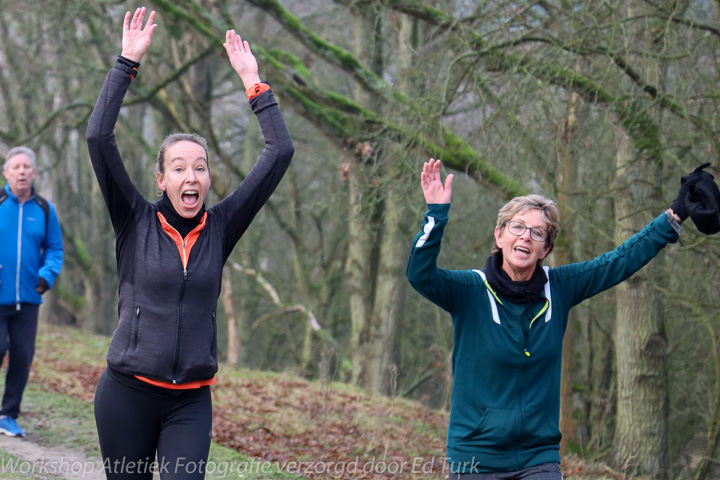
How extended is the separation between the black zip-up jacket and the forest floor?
2.87m

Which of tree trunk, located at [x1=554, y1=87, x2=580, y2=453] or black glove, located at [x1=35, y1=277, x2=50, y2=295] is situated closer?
black glove, located at [x1=35, y1=277, x2=50, y2=295]

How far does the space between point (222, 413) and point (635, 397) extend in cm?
429

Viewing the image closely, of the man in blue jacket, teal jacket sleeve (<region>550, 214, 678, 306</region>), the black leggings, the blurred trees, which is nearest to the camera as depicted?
the black leggings

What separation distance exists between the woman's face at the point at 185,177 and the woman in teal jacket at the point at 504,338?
948 mm

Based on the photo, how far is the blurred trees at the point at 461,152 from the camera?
7.62 meters

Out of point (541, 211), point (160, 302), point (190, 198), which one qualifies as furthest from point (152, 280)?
point (541, 211)

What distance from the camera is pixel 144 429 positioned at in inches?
127

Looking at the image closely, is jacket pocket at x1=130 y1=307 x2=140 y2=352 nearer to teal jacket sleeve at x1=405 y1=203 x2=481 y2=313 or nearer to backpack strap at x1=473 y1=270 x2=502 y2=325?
teal jacket sleeve at x1=405 y1=203 x2=481 y2=313

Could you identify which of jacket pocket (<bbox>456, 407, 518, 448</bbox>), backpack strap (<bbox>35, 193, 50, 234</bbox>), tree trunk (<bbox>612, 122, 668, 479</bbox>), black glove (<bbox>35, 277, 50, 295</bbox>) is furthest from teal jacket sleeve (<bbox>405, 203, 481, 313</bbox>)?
tree trunk (<bbox>612, 122, 668, 479</bbox>)

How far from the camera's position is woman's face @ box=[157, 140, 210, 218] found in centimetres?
340

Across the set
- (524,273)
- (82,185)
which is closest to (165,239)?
(524,273)

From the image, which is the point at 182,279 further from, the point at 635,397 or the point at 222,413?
the point at 635,397

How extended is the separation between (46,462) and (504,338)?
4214 millimetres

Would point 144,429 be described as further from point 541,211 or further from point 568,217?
point 568,217
